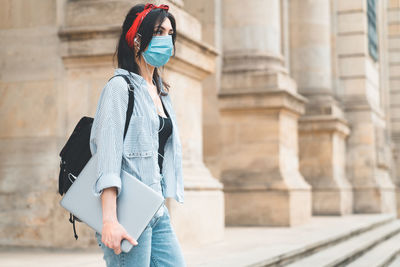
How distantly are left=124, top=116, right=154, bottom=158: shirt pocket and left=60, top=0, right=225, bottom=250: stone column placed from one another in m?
4.09

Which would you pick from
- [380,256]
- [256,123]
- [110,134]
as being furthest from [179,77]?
[110,134]

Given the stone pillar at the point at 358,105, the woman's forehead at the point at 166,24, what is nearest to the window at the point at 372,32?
the stone pillar at the point at 358,105

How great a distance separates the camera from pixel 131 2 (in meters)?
7.20

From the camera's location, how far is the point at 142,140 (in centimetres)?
297

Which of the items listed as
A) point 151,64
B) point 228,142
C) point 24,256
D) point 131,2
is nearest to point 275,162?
point 228,142

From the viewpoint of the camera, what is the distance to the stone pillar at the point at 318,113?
50.5ft

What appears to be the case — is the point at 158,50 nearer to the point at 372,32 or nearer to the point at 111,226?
the point at 111,226

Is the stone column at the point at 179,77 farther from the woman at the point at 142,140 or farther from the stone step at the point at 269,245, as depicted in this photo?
the woman at the point at 142,140

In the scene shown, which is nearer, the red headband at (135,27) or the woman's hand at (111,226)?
the woman's hand at (111,226)

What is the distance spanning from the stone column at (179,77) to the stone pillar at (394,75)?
20773mm

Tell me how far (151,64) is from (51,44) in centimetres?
426

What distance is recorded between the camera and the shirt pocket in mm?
2955

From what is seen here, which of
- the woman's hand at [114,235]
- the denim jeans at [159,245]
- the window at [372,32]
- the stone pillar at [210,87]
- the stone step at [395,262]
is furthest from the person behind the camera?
the window at [372,32]

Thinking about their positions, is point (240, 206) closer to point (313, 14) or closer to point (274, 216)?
point (274, 216)
